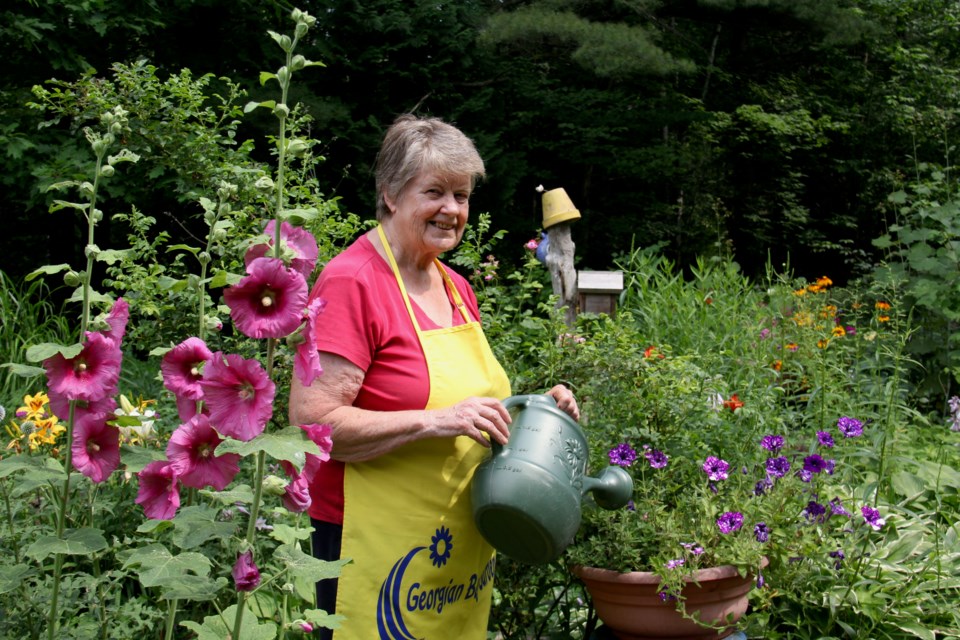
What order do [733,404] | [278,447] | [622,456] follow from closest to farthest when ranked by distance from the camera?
1. [278,447]
2. [622,456]
3. [733,404]

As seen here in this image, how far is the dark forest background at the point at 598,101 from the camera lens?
6.20 meters

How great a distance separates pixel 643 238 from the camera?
9.92m

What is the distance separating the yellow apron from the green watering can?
93 millimetres

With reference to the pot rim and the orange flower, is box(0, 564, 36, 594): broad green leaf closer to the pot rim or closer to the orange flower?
the pot rim

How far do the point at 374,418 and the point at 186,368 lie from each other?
0.54 metres

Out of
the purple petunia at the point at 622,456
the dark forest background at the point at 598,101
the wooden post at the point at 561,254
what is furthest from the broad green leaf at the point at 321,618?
the dark forest background at the point at 598,101

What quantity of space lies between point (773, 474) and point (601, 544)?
1.70 feet

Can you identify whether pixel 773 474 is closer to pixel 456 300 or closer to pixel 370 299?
pixel 456 300

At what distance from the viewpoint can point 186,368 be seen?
117 centimetres

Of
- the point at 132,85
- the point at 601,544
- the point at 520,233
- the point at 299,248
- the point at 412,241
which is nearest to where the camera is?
the point at 299,248

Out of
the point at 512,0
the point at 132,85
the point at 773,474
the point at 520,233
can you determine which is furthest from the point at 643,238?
the point at 773,474

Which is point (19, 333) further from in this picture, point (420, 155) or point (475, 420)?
point (475, 420)

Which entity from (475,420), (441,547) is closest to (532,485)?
(475,420)

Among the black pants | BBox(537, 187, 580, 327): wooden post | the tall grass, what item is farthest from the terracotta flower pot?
BBox(537, 187, 580, 327): wooden post
